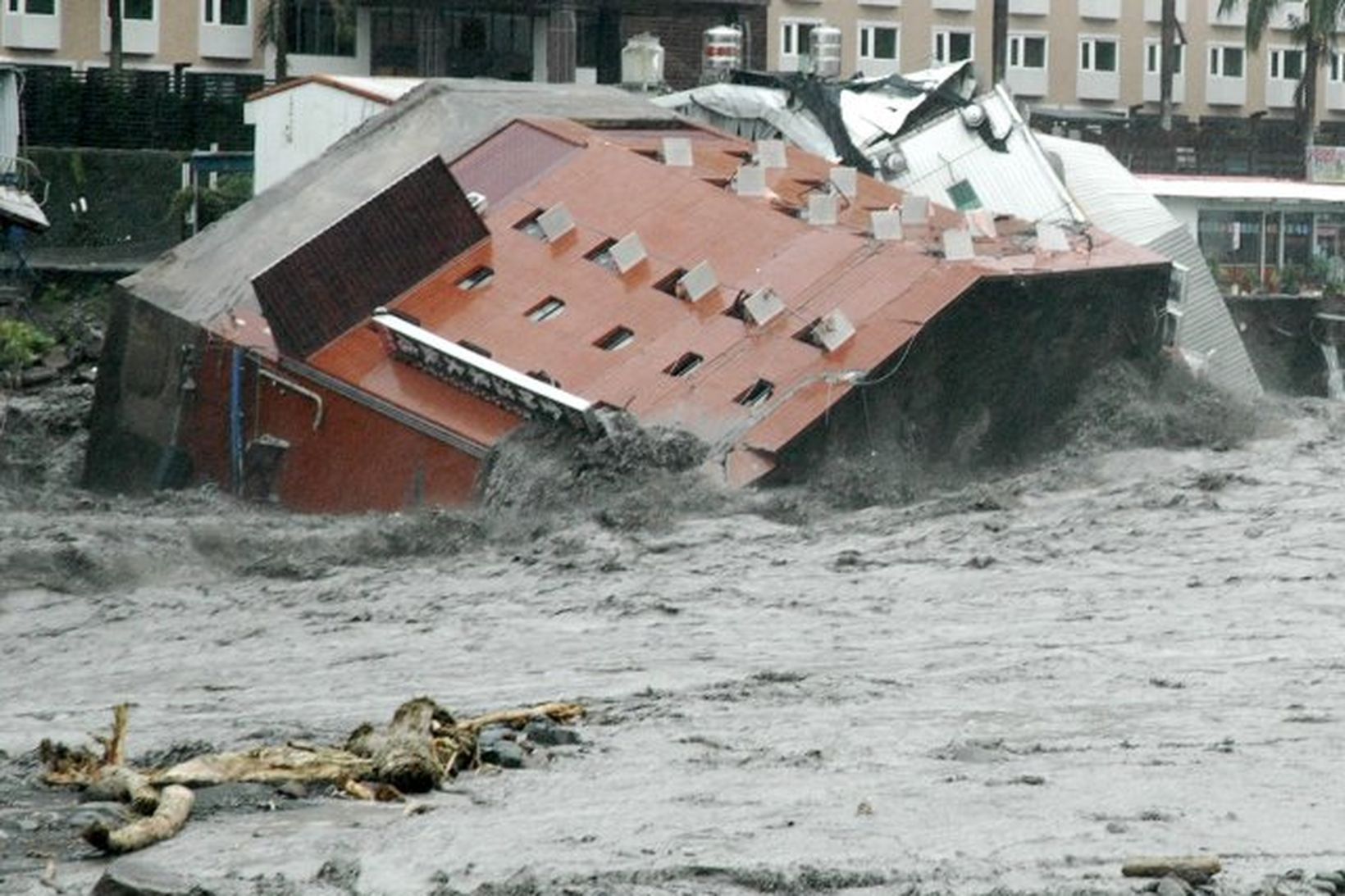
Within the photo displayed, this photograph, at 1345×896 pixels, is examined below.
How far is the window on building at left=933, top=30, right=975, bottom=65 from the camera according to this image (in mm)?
77750

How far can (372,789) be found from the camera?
13219 millimetres

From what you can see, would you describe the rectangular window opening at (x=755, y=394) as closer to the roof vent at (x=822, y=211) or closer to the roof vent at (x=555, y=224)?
the roof vent at (x=822, y=211)

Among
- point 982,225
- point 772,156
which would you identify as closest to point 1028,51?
point 772,156

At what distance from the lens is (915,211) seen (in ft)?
82.1

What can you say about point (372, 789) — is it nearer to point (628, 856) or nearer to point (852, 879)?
point (628, 856)

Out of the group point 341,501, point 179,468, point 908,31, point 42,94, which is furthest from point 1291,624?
point 908,31

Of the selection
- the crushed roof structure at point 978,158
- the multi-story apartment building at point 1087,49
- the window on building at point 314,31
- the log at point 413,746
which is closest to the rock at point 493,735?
the log at point 413,746

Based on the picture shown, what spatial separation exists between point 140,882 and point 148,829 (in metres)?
1.13

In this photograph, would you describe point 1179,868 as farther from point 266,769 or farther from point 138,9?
point 138,9

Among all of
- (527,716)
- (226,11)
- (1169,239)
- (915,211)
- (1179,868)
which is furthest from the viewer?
(226,11)

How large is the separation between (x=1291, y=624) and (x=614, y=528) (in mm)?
5769

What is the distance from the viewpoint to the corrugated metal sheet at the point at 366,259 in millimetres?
23453

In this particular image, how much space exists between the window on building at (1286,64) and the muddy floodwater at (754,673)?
59568mm

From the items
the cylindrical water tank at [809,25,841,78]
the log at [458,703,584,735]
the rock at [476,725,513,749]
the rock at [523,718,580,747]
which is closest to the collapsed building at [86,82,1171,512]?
the cylindrical water tank at [809,25,841,78]
